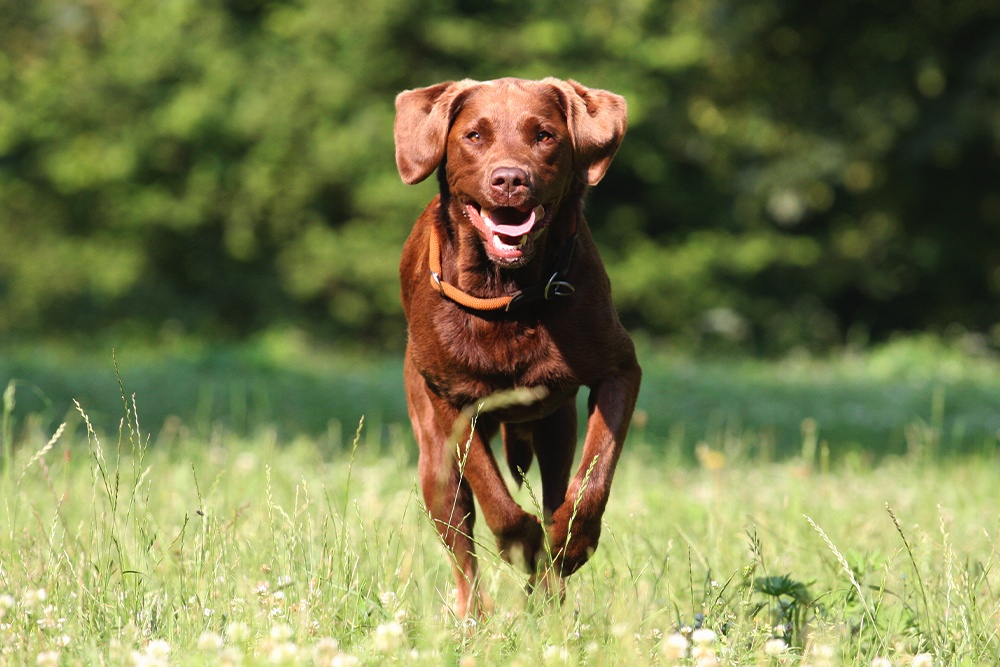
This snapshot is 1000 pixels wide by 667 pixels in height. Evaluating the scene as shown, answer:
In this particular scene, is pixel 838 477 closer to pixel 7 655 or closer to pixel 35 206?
pixel 7 655

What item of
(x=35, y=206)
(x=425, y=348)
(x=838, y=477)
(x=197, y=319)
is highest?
(x=425, y=348)

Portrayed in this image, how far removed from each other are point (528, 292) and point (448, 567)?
1.07m

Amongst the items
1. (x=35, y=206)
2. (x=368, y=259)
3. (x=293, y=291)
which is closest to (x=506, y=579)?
(x=368, y=259)

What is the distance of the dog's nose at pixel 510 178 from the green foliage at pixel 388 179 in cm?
1562

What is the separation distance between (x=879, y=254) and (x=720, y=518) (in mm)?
17860

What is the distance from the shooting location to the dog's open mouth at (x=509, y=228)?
10.9 ft

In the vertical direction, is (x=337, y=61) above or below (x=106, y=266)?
above

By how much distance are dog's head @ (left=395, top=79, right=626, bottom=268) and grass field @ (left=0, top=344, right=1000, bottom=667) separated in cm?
86

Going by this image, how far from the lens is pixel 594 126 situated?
3.59 meters

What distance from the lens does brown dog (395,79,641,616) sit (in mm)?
3279

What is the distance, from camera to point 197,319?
72.9 ft

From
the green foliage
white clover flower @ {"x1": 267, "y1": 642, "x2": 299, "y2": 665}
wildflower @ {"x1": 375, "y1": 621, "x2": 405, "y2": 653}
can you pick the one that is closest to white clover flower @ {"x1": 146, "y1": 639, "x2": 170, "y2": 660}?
white clover flower @ {"x1": 267, "y1": 642, "x2": 299, "y2": 665}

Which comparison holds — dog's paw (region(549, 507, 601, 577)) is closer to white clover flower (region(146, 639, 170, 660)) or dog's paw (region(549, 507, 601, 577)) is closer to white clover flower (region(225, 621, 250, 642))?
white clover flower (region(225, 621, 250, 642))

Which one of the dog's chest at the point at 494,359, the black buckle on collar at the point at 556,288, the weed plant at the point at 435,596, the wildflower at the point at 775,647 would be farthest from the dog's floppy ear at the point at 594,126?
the wildflower at the point at 775,647
